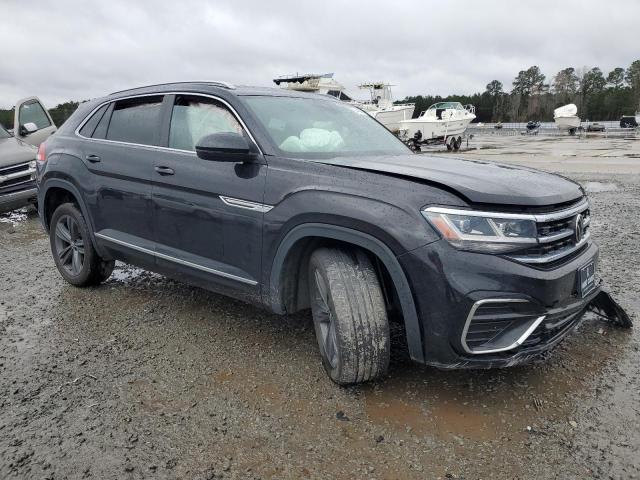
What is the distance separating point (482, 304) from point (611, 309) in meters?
1.72

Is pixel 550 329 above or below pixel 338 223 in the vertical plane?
below

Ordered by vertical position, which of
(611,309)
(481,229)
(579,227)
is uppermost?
(481,229)

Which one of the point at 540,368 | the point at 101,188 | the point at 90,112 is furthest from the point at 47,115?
the point at 540,368

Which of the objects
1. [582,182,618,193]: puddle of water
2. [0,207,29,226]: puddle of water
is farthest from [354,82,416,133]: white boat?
[0,207,29,226]: puddle of water

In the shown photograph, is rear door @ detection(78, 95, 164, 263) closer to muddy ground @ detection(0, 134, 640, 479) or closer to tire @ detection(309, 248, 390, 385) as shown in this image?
muddy ground @ detection(0, 134, 640, 479)

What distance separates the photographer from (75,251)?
14.7 feet

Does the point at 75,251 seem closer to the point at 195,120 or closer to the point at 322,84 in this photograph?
the point at 195,120

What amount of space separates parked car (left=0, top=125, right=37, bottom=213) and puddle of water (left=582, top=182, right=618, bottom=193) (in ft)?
31.9

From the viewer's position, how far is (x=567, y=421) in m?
2.47

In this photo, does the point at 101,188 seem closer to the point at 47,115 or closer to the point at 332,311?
the point at 332,311

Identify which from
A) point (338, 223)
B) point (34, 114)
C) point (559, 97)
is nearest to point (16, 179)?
point (34, 114)

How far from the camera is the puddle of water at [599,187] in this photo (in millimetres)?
9398

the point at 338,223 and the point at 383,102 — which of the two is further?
the point at 383,102

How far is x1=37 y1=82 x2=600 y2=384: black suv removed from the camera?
2316 mm
